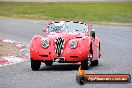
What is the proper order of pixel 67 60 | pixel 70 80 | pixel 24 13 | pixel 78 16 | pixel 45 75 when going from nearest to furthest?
pixel 70 80 < pixel 45 75 < pixel 67 60 < pixel 78 16 < pixel 24 13

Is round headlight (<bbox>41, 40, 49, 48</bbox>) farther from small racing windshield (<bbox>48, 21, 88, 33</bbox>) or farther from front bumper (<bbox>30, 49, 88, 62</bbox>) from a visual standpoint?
small racing windshield (<bbox>48, 21, 88, 33</bbox>)

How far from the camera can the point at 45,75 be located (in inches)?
481

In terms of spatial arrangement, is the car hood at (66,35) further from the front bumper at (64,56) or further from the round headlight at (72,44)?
the front bumper at (64,56)

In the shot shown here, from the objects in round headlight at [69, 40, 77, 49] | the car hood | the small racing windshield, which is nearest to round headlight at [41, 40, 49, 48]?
the car hood

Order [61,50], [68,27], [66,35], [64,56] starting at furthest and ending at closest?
[68,27] < [66,35] < [61,50] < [64,56]

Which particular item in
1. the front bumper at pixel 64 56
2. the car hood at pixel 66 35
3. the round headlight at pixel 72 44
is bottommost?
the front bumper at pixel 64 56

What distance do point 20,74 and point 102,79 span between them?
772cm

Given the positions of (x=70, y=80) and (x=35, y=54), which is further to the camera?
(x=35, y=54)

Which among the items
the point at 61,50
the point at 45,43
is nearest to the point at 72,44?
the point at 61,50

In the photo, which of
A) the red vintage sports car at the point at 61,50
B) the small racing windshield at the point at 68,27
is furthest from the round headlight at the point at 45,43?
the small racing windshield at the point at 68,27

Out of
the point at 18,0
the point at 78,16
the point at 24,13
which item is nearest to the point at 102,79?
the point at 78,16

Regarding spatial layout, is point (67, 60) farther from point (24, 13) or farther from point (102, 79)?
point (24, 13)

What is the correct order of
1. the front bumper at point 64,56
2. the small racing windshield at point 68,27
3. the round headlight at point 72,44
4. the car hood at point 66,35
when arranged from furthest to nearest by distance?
1. the small racing windshield at point 68,27
2. the car hood at point 66,35
3. the round headlight at point 72,44
4. the front bumper at point 64,56

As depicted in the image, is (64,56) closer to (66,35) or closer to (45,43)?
(45,43)
